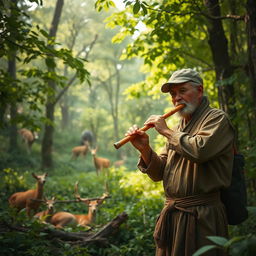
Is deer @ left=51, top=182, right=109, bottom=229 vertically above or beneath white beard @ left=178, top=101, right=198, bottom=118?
beneath

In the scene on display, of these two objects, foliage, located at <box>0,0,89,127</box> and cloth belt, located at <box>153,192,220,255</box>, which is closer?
cloth belt, located at <box>153,192,220,255</box>

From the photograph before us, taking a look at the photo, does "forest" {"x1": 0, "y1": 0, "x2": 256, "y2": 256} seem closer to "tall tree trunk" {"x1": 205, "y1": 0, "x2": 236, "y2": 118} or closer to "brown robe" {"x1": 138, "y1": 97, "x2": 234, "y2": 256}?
"tall tree trunk" {"x1": 205, "y1": 0, "x2": 236, "y2": 118}

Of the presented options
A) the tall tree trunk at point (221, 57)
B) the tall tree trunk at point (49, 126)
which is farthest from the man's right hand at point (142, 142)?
the tall tree trunk at point (49, 126)

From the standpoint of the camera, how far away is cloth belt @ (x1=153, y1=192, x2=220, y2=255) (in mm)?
Answer: 2506

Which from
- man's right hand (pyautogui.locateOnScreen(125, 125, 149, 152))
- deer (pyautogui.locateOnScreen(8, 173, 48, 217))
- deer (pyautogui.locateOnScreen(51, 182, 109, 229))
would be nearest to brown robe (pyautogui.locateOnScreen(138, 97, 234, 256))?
man's right hand (pyautogui.locateOnScreen(125, 125, 149, 152))

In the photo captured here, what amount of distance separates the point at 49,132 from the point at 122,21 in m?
9.24

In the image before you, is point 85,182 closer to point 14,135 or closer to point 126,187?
point 126,187

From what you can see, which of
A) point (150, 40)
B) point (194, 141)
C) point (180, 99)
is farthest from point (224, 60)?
point (194, 141)

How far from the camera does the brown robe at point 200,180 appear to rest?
2.41 meters

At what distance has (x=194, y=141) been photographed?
241 cm

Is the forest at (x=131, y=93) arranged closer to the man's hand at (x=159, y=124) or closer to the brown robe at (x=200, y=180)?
the brown robe at (x=200, y=180)

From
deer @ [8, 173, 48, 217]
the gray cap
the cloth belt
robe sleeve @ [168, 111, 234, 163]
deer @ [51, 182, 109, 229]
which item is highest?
the gray cap

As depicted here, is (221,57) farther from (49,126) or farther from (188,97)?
(49,126)

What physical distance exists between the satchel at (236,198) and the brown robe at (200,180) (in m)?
0.07
